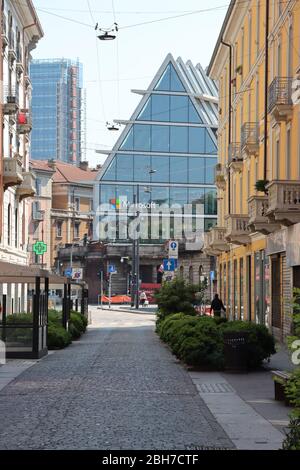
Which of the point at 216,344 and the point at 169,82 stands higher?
the point at 169,82

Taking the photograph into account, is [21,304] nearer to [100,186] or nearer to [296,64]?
[296,64]

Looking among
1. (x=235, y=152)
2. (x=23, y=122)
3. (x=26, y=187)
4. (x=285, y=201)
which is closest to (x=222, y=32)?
(x=235, y=152)

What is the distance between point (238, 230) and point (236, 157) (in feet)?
12.7

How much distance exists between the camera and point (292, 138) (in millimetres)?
28562

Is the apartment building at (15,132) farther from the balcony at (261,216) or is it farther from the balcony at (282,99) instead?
the balcony at (282,99)

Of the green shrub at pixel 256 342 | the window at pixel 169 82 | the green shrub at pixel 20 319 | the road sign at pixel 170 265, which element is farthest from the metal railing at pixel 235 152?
the window at pixel 169 82

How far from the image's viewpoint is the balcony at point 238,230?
39781mm

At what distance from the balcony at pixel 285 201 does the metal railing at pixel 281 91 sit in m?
3.02

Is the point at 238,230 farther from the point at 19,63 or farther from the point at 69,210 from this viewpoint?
the point at 69,210

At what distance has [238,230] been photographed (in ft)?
131

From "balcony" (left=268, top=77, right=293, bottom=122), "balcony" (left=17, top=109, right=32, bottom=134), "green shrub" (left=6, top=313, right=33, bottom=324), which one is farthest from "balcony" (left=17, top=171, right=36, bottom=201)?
"green shrub" (left=6, top=313, right=33, bottom=324)

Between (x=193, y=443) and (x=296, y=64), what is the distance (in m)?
19.2

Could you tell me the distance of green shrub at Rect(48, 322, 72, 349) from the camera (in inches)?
1107

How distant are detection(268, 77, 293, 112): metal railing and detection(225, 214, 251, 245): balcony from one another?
1129cm
